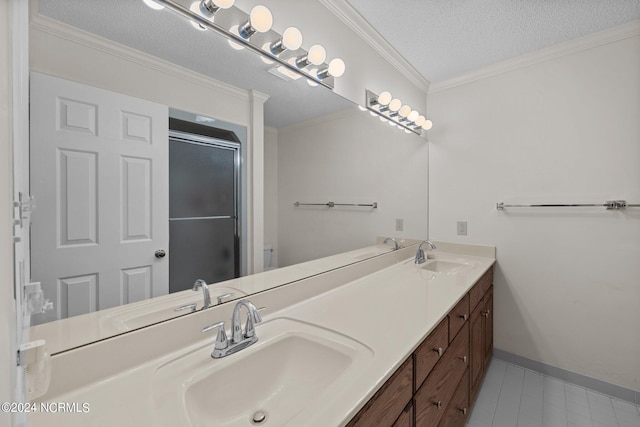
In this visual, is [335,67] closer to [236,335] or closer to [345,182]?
[345,182]

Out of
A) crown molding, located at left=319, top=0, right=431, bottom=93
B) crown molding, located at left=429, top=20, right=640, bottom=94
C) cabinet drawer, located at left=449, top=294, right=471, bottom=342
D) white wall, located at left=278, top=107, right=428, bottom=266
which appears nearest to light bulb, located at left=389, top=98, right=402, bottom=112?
white wall, located at left=278, top=107, right=428, bottom=266

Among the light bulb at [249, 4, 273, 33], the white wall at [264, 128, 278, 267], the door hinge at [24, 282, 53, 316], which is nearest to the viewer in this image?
the door hinge at [24, 282, 53, 316]

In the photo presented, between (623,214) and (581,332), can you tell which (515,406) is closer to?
(581,332)

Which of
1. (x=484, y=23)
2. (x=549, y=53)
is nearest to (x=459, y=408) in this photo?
(x=484, y=23)

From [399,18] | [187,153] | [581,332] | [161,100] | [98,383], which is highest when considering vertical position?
[399,18]

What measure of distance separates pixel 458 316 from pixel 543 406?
1039mm

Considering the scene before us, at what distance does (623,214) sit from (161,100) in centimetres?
255

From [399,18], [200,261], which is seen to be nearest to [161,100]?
[200,261]

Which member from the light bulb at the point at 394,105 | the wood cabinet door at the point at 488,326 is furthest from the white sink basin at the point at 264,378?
the light bulb at the point at 394,105

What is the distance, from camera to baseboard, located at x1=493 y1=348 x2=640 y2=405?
1.76 m

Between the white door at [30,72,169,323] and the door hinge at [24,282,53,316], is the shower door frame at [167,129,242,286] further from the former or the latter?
the door hinge at [24,282,53,316]

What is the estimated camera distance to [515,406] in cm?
172

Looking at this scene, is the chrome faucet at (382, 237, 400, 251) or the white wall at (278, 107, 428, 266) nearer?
the white wall at (278, 107, 428, 266)

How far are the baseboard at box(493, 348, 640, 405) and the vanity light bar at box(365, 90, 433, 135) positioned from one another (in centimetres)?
191
